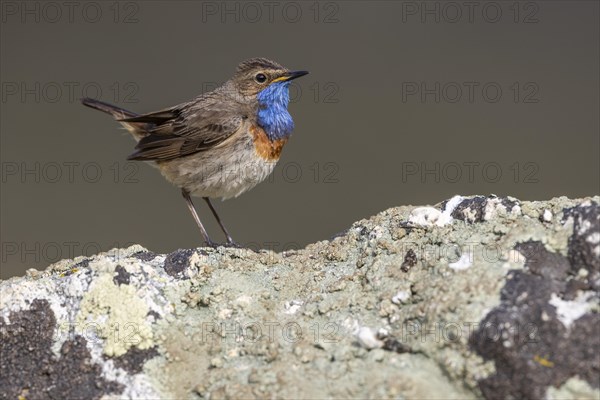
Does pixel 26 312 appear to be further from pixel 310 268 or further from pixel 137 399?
pixel 310 268

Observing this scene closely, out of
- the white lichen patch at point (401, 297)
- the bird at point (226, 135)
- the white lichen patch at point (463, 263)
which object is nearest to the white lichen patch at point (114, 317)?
the white lichen patch at point (401, 297)

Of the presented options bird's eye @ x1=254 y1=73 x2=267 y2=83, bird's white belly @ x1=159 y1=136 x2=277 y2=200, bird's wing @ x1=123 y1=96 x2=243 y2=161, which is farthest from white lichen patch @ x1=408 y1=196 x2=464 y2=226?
bird's eye @ x1=254 y1=73 x2=267 y2=83

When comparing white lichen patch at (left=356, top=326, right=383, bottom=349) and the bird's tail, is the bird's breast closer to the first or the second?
the bird's tail

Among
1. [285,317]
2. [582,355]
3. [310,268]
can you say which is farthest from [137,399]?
[582,355]

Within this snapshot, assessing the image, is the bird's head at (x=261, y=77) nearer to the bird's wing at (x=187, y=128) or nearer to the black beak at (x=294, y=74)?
the black beak at (x=294, y=74)

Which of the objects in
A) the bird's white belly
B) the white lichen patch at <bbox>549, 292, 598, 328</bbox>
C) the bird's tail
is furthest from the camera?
the bird's tail
